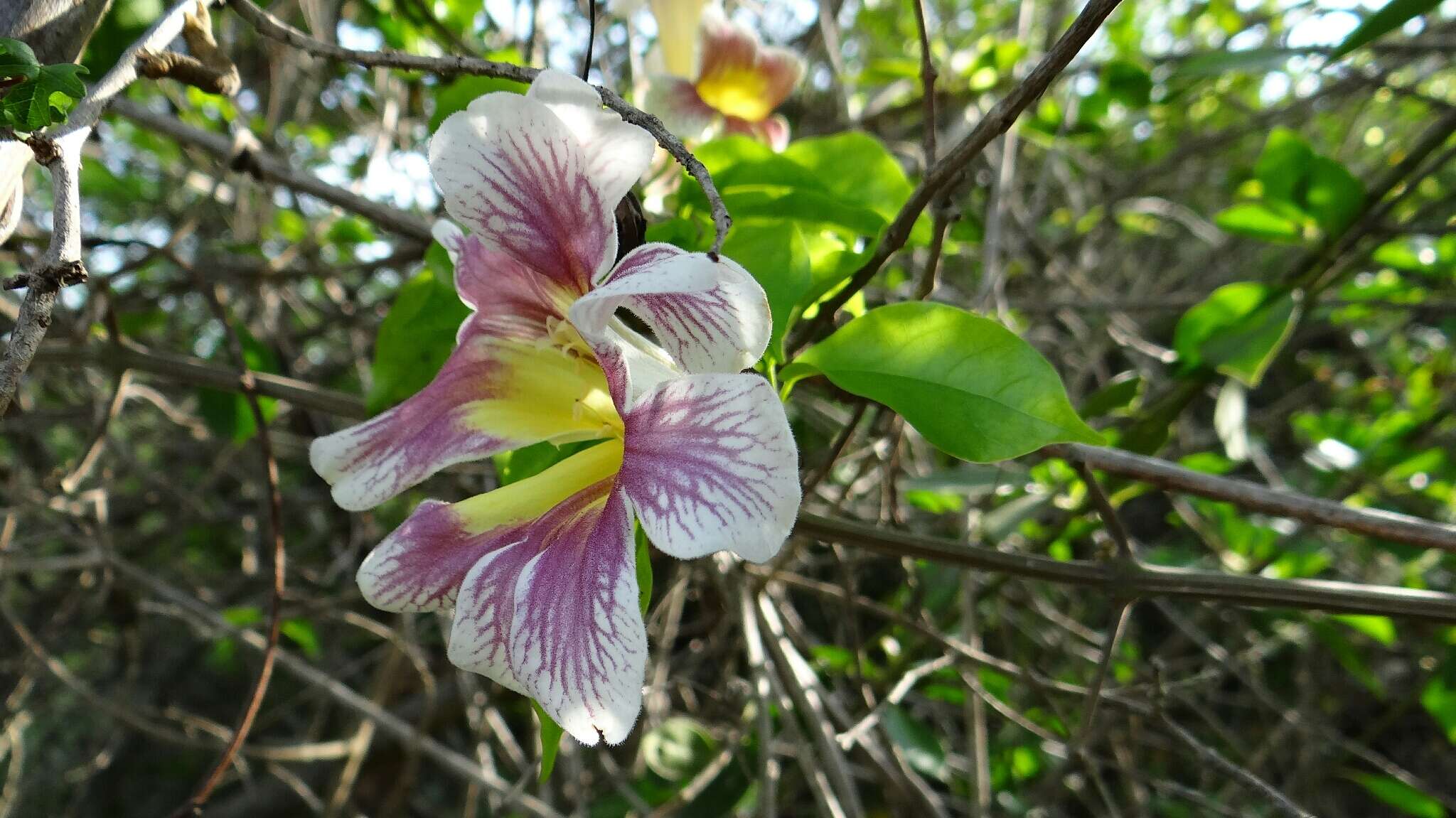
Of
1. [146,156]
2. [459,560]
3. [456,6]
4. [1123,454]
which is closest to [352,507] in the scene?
[459,560]

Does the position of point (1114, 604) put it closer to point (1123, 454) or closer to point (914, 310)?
point (1123, 454)

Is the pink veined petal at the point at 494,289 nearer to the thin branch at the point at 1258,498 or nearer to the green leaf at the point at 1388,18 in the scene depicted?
the thin branch at the point at 1258,498

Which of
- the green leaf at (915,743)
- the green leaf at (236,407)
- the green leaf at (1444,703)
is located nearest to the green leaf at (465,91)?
the green leaf at (236,407)

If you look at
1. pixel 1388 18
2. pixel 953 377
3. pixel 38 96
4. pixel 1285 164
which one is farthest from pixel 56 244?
pixel 1285 164

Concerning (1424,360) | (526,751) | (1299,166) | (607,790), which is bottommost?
(526,751)

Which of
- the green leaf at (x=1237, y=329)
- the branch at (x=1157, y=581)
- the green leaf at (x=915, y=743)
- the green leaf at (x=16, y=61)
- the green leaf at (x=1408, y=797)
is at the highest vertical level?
the green leaf at (x=16, y=61)

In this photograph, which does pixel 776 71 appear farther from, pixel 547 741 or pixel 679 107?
pixel 547 741

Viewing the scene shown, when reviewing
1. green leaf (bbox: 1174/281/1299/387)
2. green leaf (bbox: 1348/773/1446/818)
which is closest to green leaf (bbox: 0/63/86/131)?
green leaf (bbox: 1174/281/1299/387)
